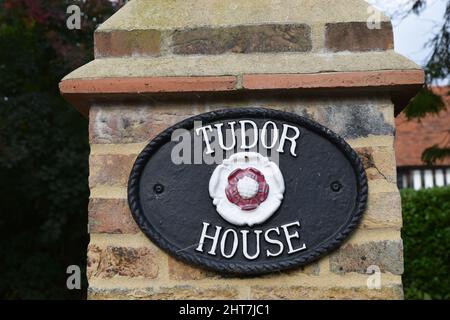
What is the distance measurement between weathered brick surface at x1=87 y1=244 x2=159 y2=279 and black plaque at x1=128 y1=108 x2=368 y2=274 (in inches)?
2.7

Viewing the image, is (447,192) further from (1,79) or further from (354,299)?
(354,299)

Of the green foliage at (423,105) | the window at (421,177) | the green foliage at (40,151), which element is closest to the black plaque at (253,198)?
the green foliage at (423,105)

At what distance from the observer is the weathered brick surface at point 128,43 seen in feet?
6.70

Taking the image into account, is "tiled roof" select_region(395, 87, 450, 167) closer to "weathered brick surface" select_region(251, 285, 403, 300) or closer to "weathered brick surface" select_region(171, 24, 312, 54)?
"weathered brick surface" select_region(171, 24, 312, 54)

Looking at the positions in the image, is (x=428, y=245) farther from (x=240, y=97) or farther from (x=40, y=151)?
(x=240, y=97)

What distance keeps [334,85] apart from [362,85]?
83 millimetres

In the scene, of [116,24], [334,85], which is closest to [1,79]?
[116,24]

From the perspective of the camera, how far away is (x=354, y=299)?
1888 millimetres

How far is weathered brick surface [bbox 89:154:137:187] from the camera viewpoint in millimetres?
1977

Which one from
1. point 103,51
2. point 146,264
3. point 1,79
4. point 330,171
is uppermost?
point 1,79

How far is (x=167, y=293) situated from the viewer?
192cm

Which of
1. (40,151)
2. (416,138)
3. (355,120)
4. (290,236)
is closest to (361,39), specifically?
(355,120)

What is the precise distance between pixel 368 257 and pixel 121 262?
2.43 feet

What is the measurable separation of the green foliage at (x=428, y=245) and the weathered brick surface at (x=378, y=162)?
5319 millimetres
